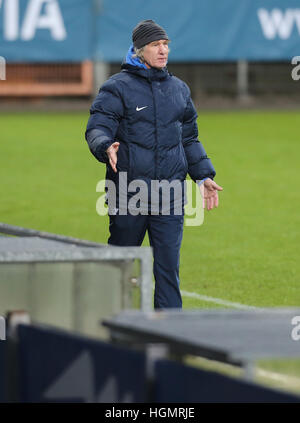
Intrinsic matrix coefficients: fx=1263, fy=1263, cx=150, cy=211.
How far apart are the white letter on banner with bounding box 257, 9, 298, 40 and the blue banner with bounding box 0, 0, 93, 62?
3762 millimetres

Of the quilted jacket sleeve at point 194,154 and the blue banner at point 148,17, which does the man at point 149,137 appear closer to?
the quilted jacket sleeve at point 194,154

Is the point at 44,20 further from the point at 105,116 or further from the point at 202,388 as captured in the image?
the point at 202,388

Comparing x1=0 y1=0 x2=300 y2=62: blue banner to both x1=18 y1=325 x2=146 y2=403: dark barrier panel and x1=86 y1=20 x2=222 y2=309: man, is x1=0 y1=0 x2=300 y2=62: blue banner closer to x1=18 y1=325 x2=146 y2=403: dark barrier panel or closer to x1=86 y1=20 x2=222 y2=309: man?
x1=86 y1=20 x2=222 y2=309: man

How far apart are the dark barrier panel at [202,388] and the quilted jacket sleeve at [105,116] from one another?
3.64m

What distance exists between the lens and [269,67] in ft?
101

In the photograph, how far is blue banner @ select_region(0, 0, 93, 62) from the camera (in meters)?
26.0

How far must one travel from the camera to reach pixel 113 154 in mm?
6762

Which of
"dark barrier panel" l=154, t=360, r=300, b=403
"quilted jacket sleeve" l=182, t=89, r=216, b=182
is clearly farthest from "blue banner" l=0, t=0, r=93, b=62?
"dark barrier panel" l=154, t=360, r=300, b=403

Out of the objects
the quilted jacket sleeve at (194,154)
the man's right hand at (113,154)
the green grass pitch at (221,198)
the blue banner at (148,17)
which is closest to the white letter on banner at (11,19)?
the blue banner at (148,17)

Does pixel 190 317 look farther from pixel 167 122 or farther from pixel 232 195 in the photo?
pixel 232 195

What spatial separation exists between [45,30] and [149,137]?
1964 centimetres

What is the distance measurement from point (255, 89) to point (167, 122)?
2435 cm

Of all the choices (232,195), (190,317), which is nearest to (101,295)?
(190,317)

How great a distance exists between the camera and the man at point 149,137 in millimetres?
7121
